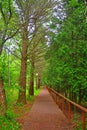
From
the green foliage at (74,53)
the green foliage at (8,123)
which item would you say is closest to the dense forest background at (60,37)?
the green foliage at (74,53)

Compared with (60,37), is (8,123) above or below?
below

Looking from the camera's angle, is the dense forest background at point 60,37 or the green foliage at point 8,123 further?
the dense forest background at point 60,37

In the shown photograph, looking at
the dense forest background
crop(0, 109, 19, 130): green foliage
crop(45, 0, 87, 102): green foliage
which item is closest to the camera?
crop(0, 109, 19, 130): green foliage

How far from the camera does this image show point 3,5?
11555mm

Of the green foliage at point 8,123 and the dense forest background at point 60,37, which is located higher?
the dense forest background at point 60,37

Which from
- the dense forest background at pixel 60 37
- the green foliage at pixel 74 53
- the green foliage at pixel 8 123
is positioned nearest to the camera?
the green foliage at pixel 8 123

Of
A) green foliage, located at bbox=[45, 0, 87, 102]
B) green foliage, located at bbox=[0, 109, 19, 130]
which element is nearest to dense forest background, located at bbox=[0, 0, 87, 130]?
green foliage, located at bbox=[45, 0, 87, 102]

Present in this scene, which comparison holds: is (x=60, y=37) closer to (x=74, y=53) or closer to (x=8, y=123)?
(x=74, y=53)

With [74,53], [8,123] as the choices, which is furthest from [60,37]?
[8,123]

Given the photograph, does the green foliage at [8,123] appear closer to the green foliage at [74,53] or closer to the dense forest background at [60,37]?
the dense forest background at [60,37]

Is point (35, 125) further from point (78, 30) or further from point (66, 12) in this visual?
point (66, 12)

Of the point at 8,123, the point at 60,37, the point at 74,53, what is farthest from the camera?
the point at 60,37

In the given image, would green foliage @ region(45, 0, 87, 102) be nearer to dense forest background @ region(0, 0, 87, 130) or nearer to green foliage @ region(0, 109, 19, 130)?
dense forest background @ region(0, 0, 87, 130)

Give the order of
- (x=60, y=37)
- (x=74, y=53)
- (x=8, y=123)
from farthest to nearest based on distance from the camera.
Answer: (x=60, y=37) → (x=74, y=53) → (x=8, y=123)
